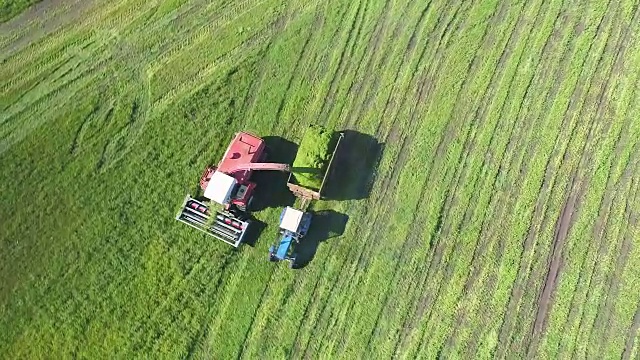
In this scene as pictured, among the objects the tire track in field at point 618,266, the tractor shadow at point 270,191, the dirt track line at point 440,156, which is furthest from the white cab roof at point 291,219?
the tire track in field at point 618,266

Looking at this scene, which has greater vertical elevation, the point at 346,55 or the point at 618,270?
the point at 346,55

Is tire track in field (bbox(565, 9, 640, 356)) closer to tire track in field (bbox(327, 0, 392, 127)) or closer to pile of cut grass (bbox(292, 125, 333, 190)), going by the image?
tire track in field (bbox(327, 0, 392, 127))

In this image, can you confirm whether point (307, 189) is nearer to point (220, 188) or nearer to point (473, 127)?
point (220, 188)

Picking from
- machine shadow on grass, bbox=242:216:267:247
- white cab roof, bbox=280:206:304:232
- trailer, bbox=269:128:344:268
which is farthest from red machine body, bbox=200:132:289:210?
white cab roof, bbox=280:206:304:232

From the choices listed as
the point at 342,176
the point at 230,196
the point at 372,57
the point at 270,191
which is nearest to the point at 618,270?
the point at 342,176

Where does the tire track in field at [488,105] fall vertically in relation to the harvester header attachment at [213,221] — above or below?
above

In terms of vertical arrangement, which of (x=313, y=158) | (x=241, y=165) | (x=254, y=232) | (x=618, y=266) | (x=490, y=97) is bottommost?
(x=254, y=232)

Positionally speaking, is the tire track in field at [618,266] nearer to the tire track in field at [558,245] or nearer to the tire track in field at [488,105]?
the tire track in field at [558,245]
